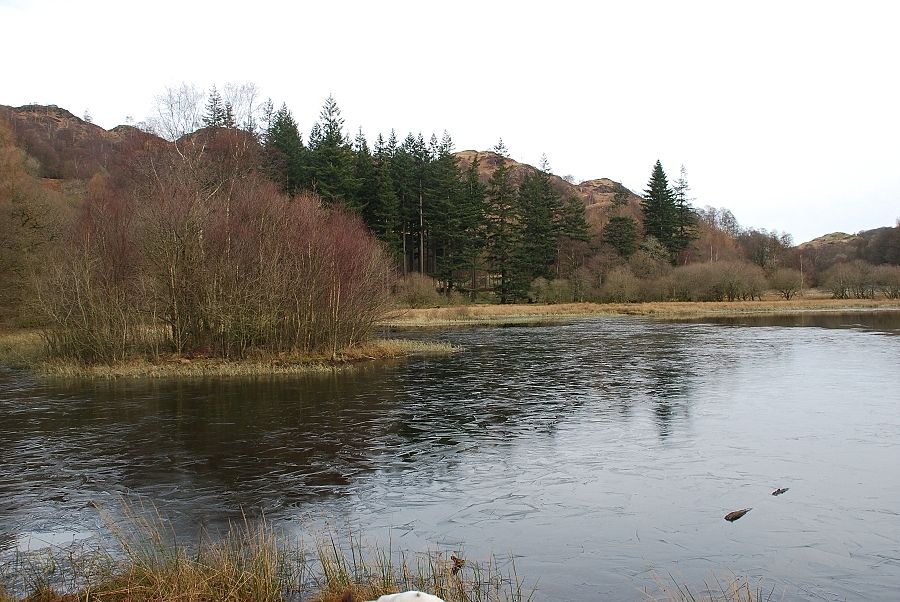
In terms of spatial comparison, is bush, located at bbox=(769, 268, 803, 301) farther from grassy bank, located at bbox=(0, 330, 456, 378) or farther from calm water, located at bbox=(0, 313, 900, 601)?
grassy bank, located at bbox=(0, 330, 456, 378)

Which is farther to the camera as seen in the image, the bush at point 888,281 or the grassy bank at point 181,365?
the bush at point 888,281

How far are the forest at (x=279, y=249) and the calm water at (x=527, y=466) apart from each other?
158 inches

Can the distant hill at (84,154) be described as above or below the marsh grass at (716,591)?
above

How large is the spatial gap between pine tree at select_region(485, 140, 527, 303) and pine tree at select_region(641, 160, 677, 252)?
67.6 feet

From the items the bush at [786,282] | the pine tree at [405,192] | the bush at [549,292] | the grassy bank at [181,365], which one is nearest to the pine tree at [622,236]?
the bush at [549,292]

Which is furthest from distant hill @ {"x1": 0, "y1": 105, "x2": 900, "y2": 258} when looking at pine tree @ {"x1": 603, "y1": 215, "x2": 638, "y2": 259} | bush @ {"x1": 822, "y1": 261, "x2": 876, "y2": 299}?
bush @ {"x1": 822, "y1": 261, "x2": 876, "y2": 299}

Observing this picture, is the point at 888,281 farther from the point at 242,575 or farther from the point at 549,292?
the point at 242,575

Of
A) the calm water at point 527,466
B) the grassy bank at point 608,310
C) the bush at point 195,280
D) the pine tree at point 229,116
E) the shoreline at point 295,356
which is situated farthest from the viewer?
the grassy bank at point 608,310

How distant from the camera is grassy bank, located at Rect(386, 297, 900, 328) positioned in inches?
2299

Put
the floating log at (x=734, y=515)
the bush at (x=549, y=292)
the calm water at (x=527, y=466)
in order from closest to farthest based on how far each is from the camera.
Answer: the calm water at (x=527, y=466) < the floating log at (x=734, y=515) < the bush at (x=549, y=292)

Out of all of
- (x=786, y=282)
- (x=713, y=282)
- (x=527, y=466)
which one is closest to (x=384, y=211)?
(x=713, y=282)

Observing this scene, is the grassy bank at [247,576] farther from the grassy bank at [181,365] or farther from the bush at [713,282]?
the bush at [713,282]

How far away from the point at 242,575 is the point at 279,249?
22446 millimetres

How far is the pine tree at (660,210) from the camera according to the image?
89125 mm
